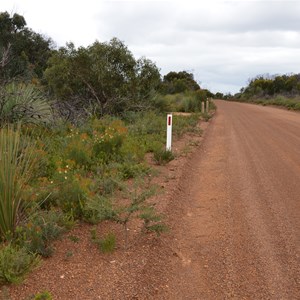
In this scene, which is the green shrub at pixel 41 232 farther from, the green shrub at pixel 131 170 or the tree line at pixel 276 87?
the tree line at pixel 276 87

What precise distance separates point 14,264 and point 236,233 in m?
2.70

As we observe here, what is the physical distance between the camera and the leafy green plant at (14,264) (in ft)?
12.2

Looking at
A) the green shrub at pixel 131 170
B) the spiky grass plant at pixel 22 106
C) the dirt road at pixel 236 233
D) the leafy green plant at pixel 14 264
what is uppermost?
the spiky grass plant at pixel 22 106

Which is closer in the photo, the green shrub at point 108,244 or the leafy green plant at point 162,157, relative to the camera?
the green shrub at point 108,244

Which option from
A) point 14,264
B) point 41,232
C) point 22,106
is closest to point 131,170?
point 41,232

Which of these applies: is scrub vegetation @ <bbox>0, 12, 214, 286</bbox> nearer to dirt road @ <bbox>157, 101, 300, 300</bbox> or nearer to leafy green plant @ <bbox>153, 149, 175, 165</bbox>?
leafy green plant @ <bbox>153, 149, 175, 165</bbox>

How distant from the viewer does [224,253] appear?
4.62 metres

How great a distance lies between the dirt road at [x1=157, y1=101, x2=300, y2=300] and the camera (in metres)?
3.93

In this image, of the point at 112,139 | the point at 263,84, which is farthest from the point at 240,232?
the point at 263,84

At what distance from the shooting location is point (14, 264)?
378cm

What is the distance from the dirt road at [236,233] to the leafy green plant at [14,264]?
1249 millimetres

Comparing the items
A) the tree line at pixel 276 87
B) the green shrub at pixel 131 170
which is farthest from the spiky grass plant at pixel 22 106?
the tree line at pixel 276 87

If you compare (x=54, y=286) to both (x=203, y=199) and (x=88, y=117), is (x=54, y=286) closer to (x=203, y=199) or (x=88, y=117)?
(x=203, y=199)

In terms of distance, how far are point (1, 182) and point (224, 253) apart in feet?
8.39
